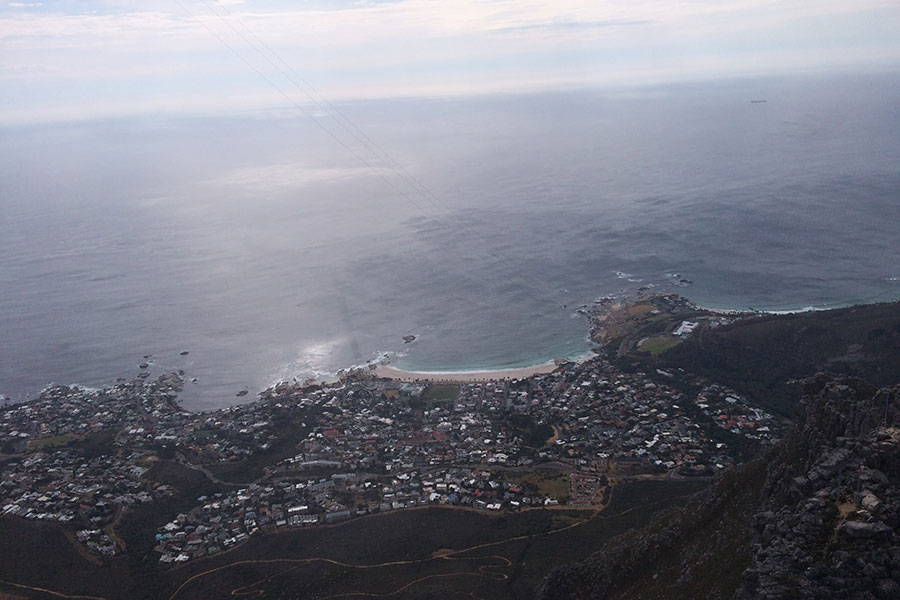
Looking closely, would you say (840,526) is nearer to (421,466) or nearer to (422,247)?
(421,466)

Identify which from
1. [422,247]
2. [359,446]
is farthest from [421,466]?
[422,247]

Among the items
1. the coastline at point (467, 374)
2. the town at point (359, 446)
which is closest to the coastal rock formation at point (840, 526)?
the town at point (359, 446)

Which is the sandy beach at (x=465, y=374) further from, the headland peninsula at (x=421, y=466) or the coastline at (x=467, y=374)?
the headland peninsula at (x=421, y=466)

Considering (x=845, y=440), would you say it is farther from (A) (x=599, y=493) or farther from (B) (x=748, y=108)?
(B) (x=748, y=108)

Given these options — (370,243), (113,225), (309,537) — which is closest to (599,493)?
(309,537)

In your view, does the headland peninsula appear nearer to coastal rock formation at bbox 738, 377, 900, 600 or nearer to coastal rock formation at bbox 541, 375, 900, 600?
coastal rock formation at bbox 541, 375, 900, 600
